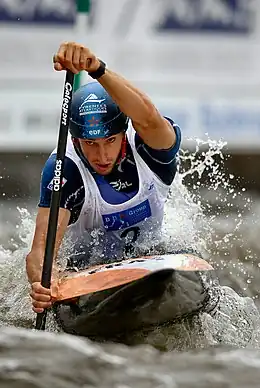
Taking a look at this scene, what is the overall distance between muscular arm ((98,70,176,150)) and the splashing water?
0.50 m

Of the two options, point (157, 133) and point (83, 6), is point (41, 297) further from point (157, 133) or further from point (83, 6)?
point (83, 6)

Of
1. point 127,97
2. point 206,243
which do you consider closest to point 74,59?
point 127,97

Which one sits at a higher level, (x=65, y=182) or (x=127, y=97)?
(x=127, y=97)

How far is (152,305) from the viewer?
A: 3.10 meters

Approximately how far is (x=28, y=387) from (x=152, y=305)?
1.34 meters

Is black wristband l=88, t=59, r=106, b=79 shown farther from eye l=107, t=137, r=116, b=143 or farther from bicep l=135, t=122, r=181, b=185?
bicep l=135, t=122, r=181, b=185

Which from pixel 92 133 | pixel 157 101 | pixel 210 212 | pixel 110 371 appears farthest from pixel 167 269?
pixel 157 101

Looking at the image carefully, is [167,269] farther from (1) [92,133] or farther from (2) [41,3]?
(2) [41,3]

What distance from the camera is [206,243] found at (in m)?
5.46

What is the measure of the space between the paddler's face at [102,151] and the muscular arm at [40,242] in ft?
0.78

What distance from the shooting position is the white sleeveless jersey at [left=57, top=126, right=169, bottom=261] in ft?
11.9

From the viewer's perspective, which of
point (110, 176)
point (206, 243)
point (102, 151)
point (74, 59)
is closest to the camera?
point (74, 59)

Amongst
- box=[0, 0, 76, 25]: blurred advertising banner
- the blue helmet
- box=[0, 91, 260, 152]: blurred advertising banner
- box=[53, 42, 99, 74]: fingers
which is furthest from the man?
box=[0, 0, 76, 25]: blurred advertising banner

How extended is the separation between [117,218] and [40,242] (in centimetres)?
38
